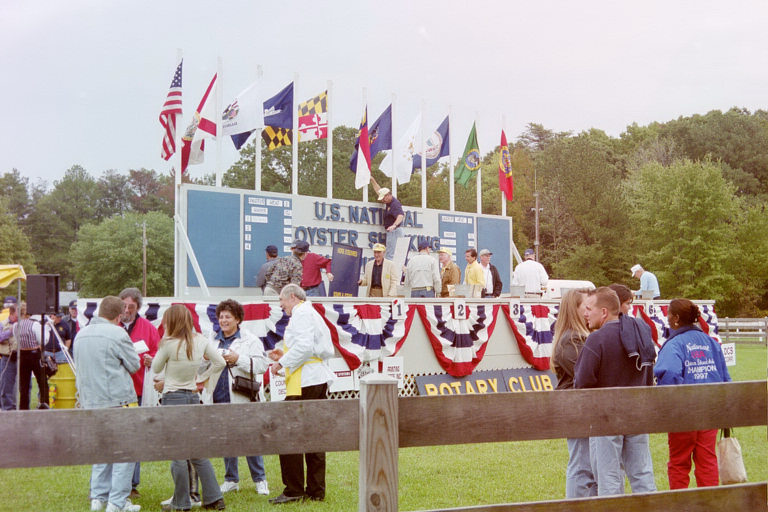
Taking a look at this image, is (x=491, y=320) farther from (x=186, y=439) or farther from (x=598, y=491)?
(x=186, y=439)

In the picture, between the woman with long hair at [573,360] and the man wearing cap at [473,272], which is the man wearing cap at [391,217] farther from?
the woman with long hair at [573,360]

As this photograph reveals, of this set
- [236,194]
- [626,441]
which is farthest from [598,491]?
[236,194]

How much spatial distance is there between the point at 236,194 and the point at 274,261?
6.52 feet

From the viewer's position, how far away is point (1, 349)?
48.6ft

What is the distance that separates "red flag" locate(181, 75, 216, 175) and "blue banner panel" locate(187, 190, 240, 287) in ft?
4.83

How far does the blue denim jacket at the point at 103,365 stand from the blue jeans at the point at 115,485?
577 mm

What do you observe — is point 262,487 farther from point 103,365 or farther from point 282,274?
point 282,274

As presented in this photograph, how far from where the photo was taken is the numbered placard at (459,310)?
48.6 feet

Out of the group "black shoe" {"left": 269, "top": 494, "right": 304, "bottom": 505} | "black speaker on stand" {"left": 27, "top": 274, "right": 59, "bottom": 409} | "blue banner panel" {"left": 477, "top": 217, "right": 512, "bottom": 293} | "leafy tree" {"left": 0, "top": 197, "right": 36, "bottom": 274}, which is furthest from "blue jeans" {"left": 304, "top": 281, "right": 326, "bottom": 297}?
"leafy tree" {"left": 0, "top": 197, "right": 36, "bottom": 274}

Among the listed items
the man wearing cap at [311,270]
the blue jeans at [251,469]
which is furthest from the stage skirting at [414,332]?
the blue jeans at [251,469]

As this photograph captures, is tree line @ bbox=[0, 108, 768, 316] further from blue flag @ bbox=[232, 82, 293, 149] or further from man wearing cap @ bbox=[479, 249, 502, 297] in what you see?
blue flag @ bbox=[232, 82, 293, 149]

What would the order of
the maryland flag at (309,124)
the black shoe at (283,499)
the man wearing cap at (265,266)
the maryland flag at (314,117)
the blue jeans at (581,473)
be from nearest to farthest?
the blue jeans at (581,473) → the black shoe at (283,499) → the man wearing cap at (265,266) → the maryland flag at (309,124) → the maryland flag at (314,117)

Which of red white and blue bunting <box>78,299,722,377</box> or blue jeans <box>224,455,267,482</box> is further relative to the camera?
red white and blue bunting <box>78,299,722,377</box>

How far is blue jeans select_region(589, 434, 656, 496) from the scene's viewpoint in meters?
5.39
